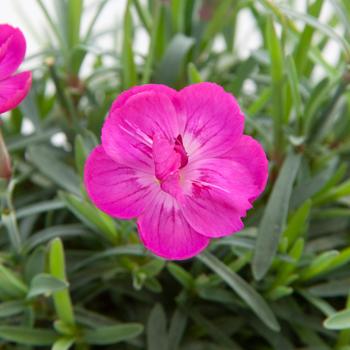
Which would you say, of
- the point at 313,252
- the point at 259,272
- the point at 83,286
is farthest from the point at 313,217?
the point at 83,286

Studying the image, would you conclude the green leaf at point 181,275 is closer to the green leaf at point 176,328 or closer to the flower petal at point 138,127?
the green leaf at point 176,328

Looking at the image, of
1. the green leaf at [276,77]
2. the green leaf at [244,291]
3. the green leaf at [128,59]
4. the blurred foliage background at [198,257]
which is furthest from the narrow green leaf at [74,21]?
the green leaf at [244,291]

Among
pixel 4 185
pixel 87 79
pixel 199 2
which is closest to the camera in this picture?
pixel 4 185

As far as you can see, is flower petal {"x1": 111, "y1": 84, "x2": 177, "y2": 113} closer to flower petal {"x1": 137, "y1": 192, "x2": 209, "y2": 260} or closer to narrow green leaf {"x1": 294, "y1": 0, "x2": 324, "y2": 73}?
flower petal {"x1": 137, "y1": 192, "x2": 209, "y2": 260}

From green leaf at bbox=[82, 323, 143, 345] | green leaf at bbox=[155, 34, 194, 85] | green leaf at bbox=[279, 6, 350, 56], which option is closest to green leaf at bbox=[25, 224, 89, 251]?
green leaf at bbox=[82, 323, 143, 345]

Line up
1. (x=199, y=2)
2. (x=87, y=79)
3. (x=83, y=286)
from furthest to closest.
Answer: (x=199, y=2)
(x=87, y=79)
(x=83, y=286)

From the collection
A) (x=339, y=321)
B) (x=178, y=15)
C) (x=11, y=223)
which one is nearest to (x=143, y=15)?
(x=178, y=15)

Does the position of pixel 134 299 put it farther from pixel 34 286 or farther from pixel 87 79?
pixel 87 79
